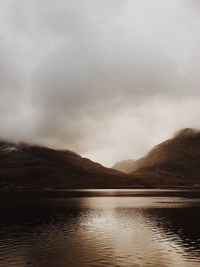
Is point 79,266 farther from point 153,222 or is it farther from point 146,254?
point 153,222

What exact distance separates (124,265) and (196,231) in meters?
37.6

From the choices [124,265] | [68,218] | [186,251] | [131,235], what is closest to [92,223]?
Result: [68,218]

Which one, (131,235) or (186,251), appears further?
(131,235)

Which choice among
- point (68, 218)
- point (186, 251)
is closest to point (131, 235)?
point (186, 251)

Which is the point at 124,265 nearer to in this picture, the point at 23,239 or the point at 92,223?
the point at 23,239

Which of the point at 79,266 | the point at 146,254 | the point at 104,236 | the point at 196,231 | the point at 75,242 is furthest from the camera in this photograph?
the point at 196,231

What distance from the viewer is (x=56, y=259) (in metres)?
57.8

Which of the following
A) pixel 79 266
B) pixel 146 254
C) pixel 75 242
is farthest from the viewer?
pixel 75 242

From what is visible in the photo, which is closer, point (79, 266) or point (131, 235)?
point (79, 266)

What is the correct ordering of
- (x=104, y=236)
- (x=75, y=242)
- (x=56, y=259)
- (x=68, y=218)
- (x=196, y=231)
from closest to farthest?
(x=56, y=259), (x=75, y=242), (x=104, y=236), (x=196, y=231), (x=68, y=218)

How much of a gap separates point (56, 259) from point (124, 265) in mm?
9952

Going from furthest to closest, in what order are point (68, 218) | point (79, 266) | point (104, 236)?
point (68, 218) < point (104, 236) < point (79, 266)

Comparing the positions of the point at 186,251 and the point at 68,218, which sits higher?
the point at 68,218

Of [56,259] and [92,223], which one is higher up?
[92,223]
